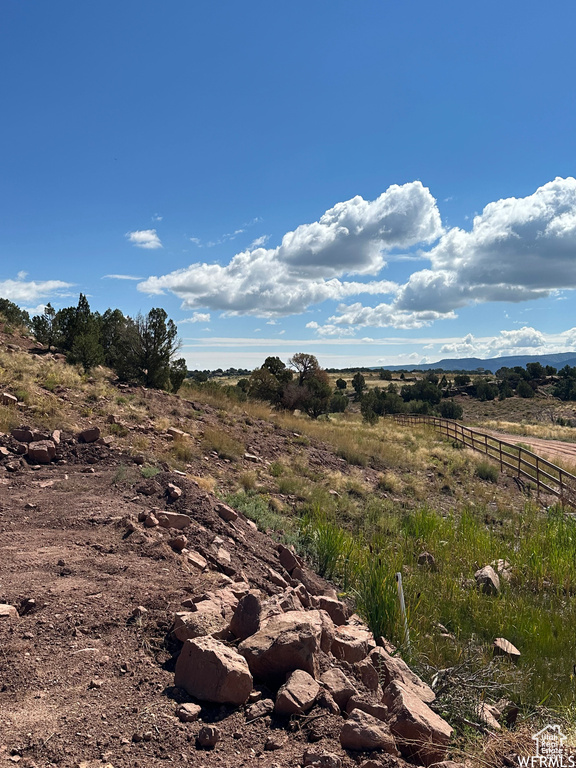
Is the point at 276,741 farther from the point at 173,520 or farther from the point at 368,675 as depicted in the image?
the point at 173,520

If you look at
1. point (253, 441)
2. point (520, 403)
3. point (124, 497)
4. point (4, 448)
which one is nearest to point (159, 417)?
point (253, 441)

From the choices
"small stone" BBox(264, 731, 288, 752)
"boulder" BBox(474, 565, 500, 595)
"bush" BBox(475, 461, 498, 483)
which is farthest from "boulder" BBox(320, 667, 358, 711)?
"bush" BBox(475, 461, 498, 483)

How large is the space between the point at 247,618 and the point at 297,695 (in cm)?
96

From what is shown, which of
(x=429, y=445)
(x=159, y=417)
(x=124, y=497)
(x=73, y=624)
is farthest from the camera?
(x=429, y=445)

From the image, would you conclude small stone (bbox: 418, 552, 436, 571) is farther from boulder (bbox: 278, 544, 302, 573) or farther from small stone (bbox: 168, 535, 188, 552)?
small stone (bbox: 168, 535, 188, 552)

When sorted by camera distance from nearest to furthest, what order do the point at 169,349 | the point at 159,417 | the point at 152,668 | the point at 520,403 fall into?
the point at 152,668
the point at 159,417
the point at 169,349
the point at 520,403

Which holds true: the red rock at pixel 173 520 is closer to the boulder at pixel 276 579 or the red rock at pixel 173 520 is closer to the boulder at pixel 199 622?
the boulder at pixel 276 579

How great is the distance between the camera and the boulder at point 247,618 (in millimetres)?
4293

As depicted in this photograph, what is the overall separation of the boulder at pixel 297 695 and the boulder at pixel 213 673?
263 millimetres

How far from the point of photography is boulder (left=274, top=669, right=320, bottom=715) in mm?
3453

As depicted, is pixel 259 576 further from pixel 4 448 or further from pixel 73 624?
pixel 4 448

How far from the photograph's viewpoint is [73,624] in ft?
14.5

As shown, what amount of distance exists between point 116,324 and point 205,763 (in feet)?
95.2

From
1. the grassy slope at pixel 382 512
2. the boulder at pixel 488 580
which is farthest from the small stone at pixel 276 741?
the boulder at pixel 488 580
